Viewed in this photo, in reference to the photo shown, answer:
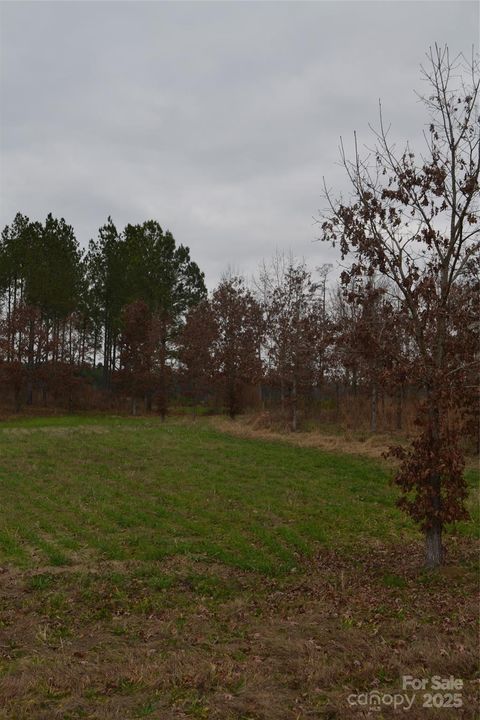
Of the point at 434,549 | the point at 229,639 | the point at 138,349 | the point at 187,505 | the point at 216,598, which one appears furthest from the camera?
the point at 138,349

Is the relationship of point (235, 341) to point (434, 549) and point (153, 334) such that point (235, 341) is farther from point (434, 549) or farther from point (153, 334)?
point (434, 549)

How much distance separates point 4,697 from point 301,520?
6.29 metres

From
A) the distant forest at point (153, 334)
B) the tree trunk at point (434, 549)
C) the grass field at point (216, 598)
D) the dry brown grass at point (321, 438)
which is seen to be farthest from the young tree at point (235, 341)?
the tree trunk at point (434, 549)

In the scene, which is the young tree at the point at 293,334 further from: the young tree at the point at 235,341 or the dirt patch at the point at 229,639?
the dirt patch at the point at 229,639

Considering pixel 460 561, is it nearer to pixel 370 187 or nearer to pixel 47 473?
pixel 370 187

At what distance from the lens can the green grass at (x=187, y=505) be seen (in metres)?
7.96

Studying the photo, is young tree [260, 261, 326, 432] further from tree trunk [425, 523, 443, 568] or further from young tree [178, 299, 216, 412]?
tree trunk [425, 523, 443, 568]

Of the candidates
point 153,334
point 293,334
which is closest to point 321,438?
point 293,334

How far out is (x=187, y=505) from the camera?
10.4 metres

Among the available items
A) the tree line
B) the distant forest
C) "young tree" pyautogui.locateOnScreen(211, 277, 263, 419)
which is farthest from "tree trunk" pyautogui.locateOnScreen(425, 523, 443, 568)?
"young tree" pyautogui.locateOnScreen(211, 277, 263, 419)

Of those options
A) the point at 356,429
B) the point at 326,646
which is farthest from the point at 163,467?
the point at 356,429

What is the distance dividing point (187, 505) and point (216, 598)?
12.9ft

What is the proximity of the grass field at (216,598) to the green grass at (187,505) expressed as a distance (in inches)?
1.9

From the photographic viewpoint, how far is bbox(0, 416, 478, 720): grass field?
4320 millimetres
